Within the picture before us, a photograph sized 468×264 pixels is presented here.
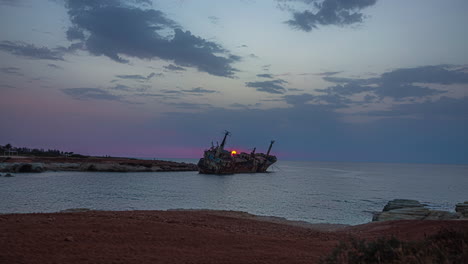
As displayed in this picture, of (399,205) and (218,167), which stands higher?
(218,167)

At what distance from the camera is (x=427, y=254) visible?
7.09 meters

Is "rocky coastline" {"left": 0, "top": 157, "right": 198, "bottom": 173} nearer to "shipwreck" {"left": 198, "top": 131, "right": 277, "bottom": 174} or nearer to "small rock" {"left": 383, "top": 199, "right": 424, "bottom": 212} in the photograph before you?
"shipwreck" {"left": 198, "top": 131, "right": 277, "bottom": 174}

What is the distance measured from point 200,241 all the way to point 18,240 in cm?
528

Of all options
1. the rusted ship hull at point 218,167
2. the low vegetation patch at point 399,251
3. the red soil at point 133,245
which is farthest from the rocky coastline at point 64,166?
the low vegetation patch at point 399,251

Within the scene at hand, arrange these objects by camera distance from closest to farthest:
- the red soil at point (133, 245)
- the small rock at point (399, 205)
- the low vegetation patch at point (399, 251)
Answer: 1. the low vegetation patch at point (399, 251)
2. the red soil at point (133, 245)
3. the small rock at point (399, 205)

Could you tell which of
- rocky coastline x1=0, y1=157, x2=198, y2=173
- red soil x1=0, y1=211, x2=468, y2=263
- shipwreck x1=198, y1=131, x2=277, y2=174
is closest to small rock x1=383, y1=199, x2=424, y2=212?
red soil x1=0, y1=211, x2=468, y2=263

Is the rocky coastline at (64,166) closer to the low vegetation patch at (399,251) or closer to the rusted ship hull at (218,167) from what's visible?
the rusted ship hull at (218,167)

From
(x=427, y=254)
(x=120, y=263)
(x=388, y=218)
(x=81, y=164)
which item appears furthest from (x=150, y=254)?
(x=81, y=164)

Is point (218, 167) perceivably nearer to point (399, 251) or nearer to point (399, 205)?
point (399, 205)

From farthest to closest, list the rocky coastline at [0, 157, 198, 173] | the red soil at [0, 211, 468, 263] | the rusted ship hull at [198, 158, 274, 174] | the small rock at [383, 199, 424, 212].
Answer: the rusted ship hull at [198, 158, 274, 174] → the rocky coastline at [0, 157, 198, 173] → the small rock at [383, 199, 424, 212] → the red soil at [0, 211, 468, 263]

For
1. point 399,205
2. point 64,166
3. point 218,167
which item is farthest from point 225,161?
point 399,205

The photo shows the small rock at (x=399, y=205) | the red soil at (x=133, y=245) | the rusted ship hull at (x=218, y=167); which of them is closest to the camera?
the red soil at (x=133, y=245)

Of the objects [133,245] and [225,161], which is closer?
[133,245]

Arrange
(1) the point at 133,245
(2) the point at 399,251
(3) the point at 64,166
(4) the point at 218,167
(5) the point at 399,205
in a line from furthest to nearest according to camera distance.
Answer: (4) the point at 218,167, (3) the point at 64,166, (5) the point at 399,205, (1) the point at 133,245, (2) the point at 399,251
